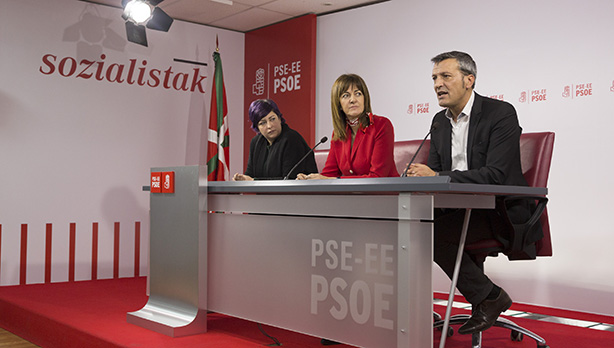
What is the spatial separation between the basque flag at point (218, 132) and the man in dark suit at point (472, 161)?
3.03 m

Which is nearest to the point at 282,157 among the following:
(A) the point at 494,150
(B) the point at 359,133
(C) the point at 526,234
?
(B) the point at 359,133

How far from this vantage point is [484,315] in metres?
2.33

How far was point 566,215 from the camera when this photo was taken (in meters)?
3.91

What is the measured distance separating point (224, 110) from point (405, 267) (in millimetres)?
3952

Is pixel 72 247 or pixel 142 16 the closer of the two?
pixel 142 16

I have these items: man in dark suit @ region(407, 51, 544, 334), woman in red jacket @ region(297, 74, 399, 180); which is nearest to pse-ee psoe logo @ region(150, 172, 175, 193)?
woman in red jacket @ region(297, 74, 399, 180)

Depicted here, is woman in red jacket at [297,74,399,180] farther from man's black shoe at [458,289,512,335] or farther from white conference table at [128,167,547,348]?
man's black shoe at [458,289,512,335]

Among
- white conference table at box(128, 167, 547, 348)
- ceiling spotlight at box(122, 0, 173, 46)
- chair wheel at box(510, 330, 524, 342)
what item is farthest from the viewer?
ceiling spotlight at box(122, 0, 173, 46)

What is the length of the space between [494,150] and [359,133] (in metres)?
0.71

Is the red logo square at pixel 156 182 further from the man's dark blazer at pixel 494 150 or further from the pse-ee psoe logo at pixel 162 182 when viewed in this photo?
the man's dark blazer at pixel 494 150

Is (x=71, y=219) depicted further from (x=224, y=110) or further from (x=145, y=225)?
(x=224, y=110)

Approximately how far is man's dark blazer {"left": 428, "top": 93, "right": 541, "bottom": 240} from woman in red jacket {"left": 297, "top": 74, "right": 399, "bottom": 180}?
16.7 inches

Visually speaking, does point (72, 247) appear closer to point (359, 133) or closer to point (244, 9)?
point (244, 9)

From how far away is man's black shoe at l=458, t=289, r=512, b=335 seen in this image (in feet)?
7.59
